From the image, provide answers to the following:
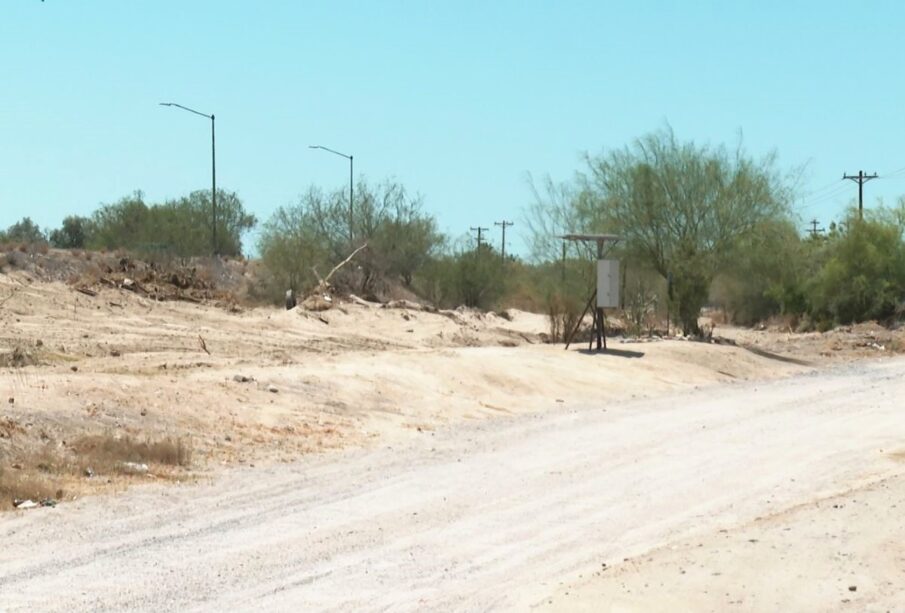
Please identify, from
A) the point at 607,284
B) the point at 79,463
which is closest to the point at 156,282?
the point at 607,284

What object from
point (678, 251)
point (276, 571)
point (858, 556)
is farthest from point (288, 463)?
point (678, 251)

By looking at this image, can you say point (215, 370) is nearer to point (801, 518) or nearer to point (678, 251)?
point (801, 518)

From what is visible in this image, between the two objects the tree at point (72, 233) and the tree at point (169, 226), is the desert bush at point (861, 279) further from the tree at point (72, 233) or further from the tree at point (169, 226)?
the tree at point (72, 233)

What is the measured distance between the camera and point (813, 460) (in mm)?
17062

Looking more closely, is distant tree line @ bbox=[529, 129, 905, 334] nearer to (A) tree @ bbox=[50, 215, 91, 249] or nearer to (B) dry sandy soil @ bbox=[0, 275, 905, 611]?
(B) dry sandy soil @ bbox=[0, 275, 905, 611]

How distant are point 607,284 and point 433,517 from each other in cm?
2006

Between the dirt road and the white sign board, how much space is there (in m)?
11.5

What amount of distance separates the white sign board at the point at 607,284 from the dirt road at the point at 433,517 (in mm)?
11523

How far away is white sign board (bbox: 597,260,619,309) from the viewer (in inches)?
1266

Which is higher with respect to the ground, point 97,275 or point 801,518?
point 97,275

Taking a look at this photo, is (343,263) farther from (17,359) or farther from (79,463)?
(79,463)

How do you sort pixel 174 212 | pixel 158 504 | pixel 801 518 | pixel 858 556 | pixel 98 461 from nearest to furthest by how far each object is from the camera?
pixel 858 556
pixel 801 518
pixel 158 504
pixel 98 461
pixel 174 212

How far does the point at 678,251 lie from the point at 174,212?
106ft

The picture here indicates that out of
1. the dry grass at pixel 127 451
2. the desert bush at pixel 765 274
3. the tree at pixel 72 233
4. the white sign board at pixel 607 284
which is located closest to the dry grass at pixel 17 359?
the dry grass at pixel 127 451
